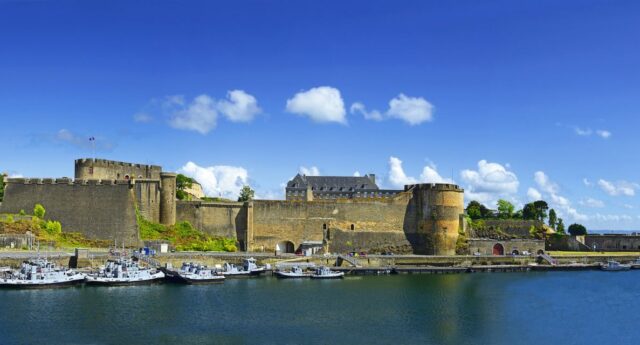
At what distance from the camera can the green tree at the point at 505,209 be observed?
62969mm

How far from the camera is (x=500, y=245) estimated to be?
46.7 m

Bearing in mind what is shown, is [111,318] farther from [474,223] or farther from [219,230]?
[474,223]

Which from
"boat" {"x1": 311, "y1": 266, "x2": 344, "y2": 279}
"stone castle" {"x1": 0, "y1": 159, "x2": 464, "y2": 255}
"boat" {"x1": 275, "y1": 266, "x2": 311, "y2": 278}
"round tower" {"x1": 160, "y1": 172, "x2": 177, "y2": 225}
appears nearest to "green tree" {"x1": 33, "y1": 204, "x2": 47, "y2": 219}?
"stone castle" {"x1": 0, "y1": 159, "x2": 464, "y2": 255}

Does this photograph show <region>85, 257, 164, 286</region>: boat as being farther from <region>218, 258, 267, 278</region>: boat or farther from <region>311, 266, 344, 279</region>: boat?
<region>311, 266, 344, 279</region>: boat

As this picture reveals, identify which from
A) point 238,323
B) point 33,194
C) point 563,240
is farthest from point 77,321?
point 563,240

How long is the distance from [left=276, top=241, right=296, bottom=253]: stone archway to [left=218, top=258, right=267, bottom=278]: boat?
6640 mm

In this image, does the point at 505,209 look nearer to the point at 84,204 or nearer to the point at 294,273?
the point at 294,273

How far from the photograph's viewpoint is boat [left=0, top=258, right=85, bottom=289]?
28.2m

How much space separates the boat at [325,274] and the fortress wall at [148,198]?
10462mm

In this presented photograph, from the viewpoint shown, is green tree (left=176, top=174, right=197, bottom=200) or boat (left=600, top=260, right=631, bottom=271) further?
green tree (left=176, top=174, right=197, bottom=200)

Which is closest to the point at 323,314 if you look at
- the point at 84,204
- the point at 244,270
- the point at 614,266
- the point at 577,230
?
the point at 244,270

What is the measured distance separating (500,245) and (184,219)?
22011 mm

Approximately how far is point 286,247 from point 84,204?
1316 centimetres

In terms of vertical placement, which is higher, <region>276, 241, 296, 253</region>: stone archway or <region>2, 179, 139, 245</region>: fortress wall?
<region>2, 179, 139, 245</region>: fortress wall
